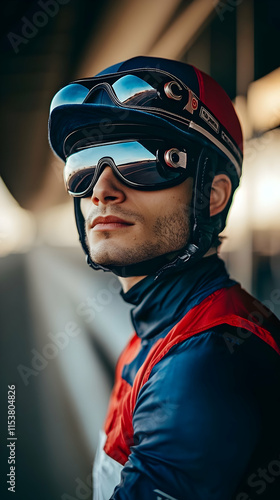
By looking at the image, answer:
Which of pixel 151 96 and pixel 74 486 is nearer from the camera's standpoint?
pixel 151 96

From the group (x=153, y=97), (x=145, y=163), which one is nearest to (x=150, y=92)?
(x=153, y=97)

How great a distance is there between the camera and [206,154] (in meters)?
1.18

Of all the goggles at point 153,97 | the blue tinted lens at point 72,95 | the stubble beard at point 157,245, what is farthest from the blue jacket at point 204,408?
the blue tinted lens at point 72,95

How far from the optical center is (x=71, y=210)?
4.76ft

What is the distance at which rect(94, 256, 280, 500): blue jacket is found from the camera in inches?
34.9

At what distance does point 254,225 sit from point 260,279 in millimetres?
173

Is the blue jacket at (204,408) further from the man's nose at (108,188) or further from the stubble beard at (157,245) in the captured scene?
the man's nose at (108,188)

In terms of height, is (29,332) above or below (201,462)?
above

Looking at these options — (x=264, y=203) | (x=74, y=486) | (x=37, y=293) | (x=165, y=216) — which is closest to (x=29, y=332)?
(x=37, y=293)

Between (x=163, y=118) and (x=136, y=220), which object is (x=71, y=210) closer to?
(x=136, y=220)

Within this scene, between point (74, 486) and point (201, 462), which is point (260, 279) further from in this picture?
point (74, 486)

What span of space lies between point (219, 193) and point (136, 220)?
0.90 ft

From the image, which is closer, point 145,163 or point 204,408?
point 204,408

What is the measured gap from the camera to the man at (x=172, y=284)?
899 millimetres
